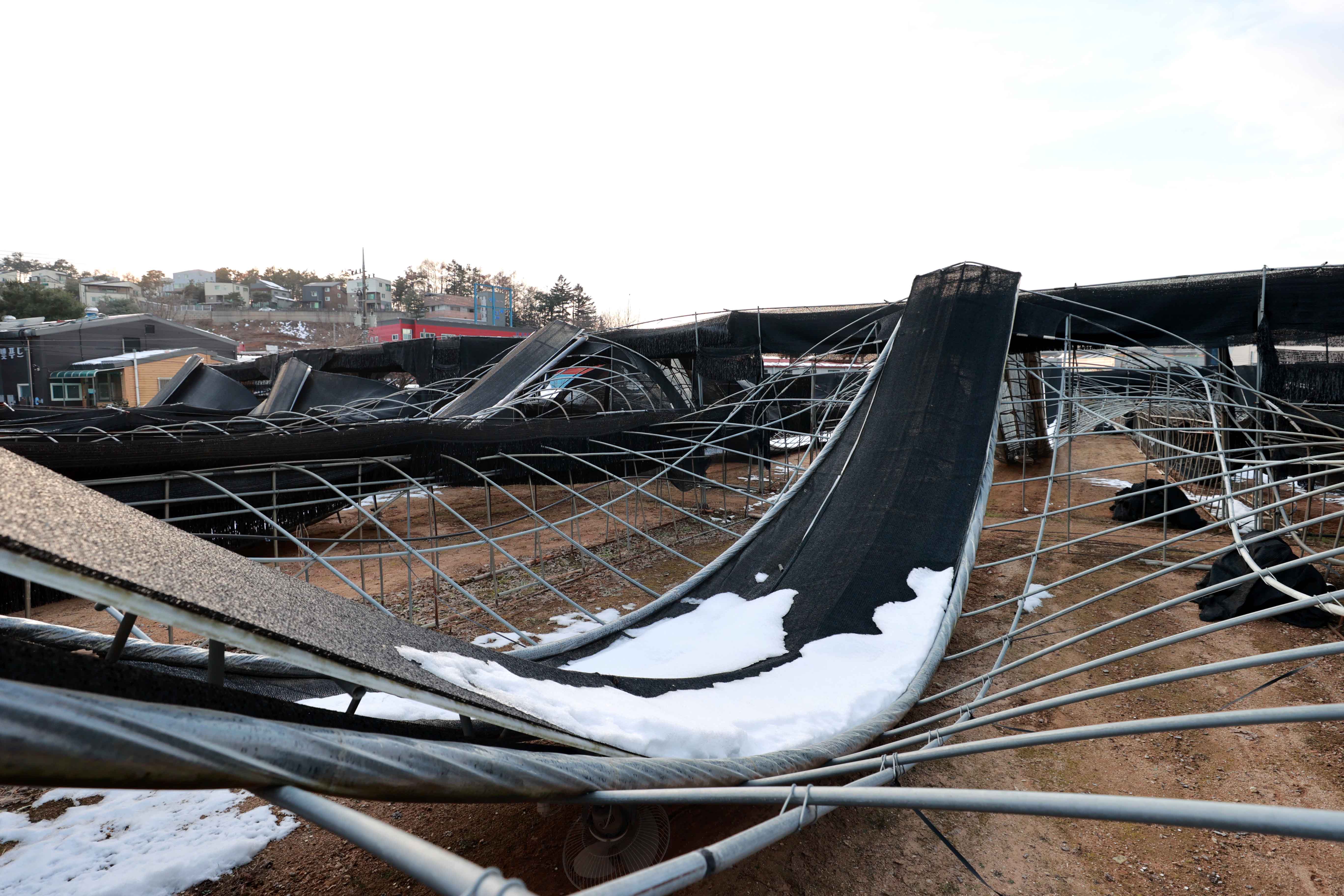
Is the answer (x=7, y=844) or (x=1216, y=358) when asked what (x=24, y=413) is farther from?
(x=1216, y=358)

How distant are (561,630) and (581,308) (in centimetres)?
3623

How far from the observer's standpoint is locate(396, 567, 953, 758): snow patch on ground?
2152 mm

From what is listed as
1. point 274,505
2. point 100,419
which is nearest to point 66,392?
point 100,419

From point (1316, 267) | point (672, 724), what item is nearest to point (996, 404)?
point (1316, 267)

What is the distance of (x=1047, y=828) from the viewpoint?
2930mm

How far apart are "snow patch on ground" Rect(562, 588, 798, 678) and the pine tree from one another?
35556 millimetres

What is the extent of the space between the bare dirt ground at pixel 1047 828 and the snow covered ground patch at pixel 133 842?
114 millimetres

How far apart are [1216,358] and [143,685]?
333 inches

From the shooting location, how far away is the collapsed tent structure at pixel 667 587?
1.07 metres

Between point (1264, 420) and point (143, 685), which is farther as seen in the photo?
point (1264, 420)

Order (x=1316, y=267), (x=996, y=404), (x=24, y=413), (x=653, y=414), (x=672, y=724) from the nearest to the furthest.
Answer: (x=672, y=724) → (x=996, y=404) → (x=1316, y=267) → (x=653, y=414) → (x=24, y=413)

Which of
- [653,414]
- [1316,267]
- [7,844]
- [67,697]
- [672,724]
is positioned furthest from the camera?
[653,414]

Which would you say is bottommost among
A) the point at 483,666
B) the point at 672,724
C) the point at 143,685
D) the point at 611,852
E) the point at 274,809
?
the point at 274,809

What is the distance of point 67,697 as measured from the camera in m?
0.92
